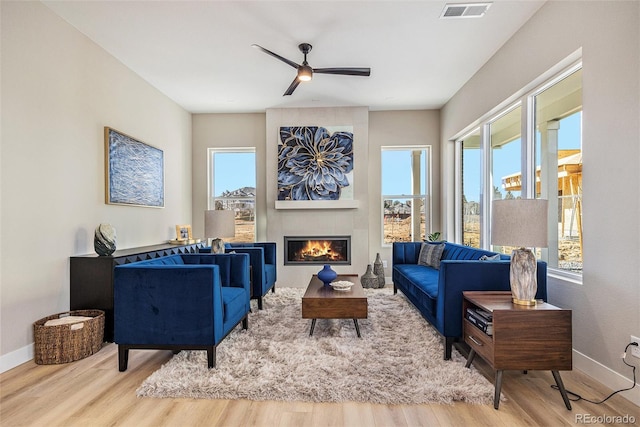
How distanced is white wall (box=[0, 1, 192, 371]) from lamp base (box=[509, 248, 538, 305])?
3558 mm

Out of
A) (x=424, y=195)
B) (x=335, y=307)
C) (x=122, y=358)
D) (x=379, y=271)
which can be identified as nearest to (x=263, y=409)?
(x=335, y=307)

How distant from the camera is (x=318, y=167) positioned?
5637 mm

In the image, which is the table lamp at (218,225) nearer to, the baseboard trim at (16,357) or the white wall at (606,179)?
the baseboard trim at (16,357)

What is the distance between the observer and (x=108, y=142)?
3.63 metres

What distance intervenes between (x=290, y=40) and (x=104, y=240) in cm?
259

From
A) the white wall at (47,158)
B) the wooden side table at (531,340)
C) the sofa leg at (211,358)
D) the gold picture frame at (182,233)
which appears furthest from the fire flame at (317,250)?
the wooden side table at (531,340)

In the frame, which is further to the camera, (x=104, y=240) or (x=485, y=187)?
(x=485, y=187)

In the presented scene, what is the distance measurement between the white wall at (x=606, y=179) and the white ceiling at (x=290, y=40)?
2.19 feet

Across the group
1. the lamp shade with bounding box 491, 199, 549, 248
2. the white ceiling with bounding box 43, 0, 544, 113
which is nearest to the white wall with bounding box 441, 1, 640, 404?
the lamp shade with bounding box 491, 199, 549, 248

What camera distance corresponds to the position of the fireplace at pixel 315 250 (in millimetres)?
5762

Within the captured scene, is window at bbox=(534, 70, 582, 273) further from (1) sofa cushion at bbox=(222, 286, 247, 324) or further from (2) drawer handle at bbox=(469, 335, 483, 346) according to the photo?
(1) sofa cushion at bbox=(222, 286, 247, 324)

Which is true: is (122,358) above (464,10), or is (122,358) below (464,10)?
below

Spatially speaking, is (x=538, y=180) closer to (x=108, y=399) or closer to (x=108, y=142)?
(x=108, y=399)

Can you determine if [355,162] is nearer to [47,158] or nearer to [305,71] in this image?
[305,71]
